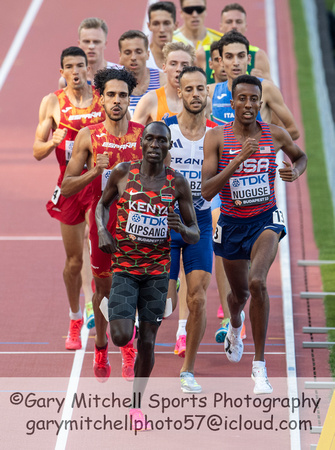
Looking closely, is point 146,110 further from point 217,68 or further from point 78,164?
point 217,68

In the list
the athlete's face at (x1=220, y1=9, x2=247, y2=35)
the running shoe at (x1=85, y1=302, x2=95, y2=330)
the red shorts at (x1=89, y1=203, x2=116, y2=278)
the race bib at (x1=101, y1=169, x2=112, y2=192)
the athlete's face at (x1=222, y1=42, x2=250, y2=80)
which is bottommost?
the running shoe at (x1=85, y1=302, x2=95, y2=330)

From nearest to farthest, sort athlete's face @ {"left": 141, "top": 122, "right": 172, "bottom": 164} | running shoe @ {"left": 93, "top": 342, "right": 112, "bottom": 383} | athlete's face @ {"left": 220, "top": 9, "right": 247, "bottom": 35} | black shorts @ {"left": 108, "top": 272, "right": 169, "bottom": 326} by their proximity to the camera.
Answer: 1. black shorts @ {"left": 108, "top": 272, "right": 169, "bottom": 326}
2. athlete's face @ {"left": 141, "top": 122, "right": 172, "bottom": 164}
3. running shoe @ {"left": 93, "top": 342, "right": 112, "bottom": 383}
4. athlete's face @ {"left": 220, "top": 9, "right": 247, "bottom": 35}

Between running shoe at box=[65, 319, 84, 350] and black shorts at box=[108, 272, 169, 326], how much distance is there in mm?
1933

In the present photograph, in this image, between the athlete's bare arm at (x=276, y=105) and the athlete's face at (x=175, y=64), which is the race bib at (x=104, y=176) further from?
the athlete's bare arm at (x=276, y=105)

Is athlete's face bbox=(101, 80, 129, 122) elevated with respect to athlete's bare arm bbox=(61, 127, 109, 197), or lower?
Result: elevated

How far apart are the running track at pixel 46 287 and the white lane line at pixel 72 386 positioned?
0.15 feet

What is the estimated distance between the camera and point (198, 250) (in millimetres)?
8648

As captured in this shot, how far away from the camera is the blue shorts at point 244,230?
8.41m

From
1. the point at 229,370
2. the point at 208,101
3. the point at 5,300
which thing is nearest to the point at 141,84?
the point at 208,101

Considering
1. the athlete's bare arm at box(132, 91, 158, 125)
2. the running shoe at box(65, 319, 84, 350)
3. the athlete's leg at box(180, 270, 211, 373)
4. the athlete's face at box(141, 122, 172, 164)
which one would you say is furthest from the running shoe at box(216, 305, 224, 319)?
the athlete's face at box(141, 122, 172, 164)

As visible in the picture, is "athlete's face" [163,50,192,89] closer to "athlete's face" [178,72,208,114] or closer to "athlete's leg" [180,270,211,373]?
"athlete's face" [178,72,208,114]

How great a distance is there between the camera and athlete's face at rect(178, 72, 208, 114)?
8.74 m

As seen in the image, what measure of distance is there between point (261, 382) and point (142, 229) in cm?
160

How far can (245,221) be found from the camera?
848cm
